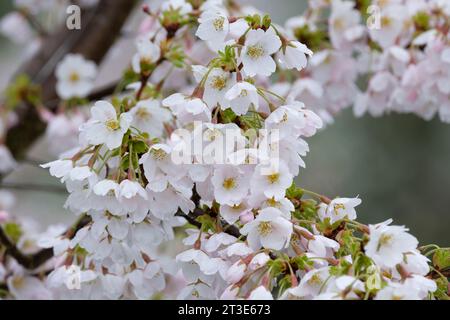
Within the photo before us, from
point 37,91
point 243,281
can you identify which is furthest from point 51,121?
point 243,281

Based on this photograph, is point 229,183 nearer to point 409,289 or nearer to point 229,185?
point 229,185

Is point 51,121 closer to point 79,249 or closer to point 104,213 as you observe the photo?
point 79,249

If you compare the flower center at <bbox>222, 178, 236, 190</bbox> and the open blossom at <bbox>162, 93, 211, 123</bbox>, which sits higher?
the open blossom at <bbox>162, 93, 211, 123</bbox>

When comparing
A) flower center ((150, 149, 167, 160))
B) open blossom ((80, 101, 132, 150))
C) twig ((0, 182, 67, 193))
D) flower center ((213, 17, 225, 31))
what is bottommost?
twig ((0, 182, 67, 193))

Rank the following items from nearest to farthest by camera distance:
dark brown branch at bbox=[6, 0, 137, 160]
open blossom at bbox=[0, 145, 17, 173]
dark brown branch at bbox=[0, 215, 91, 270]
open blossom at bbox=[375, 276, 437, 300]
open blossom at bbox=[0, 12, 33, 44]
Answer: open blossom at bbox=[375, 276, 437, 300] < dark brown branch at bbox=[0, 215, 91, 270] < open blossom at bbox=[0, 145, 17, 173] < dark brown branch at bbox=[6, 0, 137, 160] < open blossom at bbox=[0, 12, 33, 44]

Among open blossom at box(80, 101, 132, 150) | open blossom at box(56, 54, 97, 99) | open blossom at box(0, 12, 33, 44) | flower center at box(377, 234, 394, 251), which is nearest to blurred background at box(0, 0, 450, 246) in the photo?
open blossom at box(0, 12, 33, 44)

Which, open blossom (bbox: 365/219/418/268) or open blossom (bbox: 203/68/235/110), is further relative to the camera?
open blossom (bbox: 203/68/235/110)

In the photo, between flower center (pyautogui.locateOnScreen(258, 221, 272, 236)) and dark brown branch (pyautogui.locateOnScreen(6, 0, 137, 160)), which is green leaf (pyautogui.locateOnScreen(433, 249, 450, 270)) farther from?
dark brown branch (pyautogui.locateOnScreen(6, 0, 137, 160))
